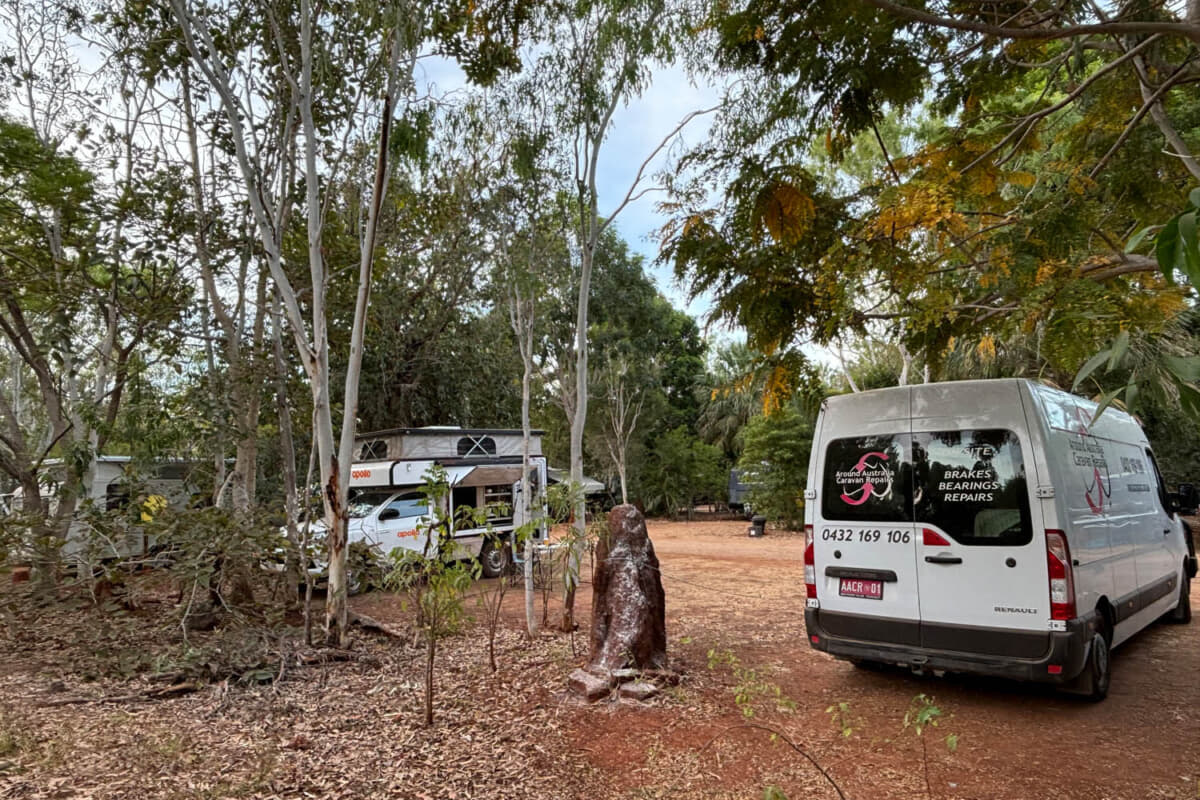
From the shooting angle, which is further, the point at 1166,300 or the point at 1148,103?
the point at 1166,300

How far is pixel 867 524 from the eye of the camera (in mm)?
5262

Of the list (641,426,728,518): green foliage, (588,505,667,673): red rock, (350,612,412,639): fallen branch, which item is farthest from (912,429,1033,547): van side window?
(641,426,728,518): green foliage

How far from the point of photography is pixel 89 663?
233 inches

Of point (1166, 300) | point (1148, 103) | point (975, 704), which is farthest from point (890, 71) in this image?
point (975, 704)

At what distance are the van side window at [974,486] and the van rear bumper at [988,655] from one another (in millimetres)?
611

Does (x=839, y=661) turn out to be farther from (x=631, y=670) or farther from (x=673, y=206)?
(x=673, y=206)

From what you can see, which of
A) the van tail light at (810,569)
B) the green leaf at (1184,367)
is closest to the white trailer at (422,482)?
the van tail light at (810,569)

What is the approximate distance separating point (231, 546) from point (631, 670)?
153 inches

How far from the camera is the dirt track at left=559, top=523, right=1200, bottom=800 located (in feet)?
12.4

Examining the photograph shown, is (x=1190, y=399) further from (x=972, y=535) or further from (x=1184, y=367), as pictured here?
(x=972, y=535)

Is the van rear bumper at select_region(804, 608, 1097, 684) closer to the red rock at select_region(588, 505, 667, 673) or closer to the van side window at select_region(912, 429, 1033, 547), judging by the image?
the van side window at select_region(912, 429, 1033, 547)

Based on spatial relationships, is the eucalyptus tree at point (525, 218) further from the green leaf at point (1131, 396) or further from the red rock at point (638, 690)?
the green leaf at point (1131, 396)

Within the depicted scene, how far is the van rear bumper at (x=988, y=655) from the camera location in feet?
14.4

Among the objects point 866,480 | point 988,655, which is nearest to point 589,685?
point 866,480
